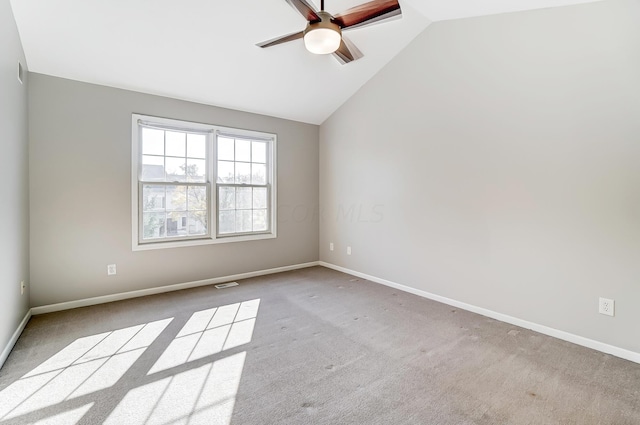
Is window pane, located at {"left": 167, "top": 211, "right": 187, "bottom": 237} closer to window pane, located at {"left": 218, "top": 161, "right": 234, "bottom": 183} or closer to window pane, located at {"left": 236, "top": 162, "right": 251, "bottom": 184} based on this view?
window pane, located at {"left": 218, "top": 161, "right": 234, "bottom": 183}

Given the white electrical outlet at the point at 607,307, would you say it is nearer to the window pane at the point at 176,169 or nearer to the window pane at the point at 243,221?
the window pane at the point at 243,221

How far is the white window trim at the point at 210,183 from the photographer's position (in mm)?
3582

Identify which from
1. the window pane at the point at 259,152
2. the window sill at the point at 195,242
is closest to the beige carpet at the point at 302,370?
the window sill at the point at 195,242

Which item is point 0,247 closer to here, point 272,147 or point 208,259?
point 208,259

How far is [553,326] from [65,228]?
4.97 metres

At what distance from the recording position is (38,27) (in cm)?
265

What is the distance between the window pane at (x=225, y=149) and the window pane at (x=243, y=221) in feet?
2.67

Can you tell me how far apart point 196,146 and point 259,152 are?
97cm

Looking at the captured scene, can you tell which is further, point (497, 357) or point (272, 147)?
point (272, 147)

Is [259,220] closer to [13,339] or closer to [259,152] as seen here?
[259,152]

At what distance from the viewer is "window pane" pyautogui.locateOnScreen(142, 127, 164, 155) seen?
12.1 ft

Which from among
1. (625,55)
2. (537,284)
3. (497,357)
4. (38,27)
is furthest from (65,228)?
(625,55)

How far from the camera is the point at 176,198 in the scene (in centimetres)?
393

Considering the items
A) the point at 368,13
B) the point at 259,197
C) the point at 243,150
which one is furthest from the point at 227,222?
the point at 368,13
